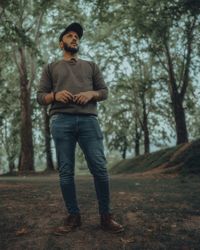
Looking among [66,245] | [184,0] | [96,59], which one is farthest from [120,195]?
[96,59]

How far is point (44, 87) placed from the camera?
5.31 meters

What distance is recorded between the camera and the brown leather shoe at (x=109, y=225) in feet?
16.7

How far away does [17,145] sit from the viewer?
45.4 metres

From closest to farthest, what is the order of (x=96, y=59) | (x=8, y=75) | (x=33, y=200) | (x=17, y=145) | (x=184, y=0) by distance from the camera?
(x=33, y=200) < (x=184, y=0) < (x=96, y=59) < (x=8, y=75) < (x=17, y=145)

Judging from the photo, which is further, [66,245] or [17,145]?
[17,145]

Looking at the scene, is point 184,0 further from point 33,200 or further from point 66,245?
point 66,245

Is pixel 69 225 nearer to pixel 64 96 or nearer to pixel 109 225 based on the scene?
pixel 109 225

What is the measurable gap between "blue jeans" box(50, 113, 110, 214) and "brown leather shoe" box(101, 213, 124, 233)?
7cm

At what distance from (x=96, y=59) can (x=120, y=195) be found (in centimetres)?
2603

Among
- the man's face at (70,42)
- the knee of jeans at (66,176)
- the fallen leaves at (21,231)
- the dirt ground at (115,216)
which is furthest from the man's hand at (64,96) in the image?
the fallen leaves at (21,231)

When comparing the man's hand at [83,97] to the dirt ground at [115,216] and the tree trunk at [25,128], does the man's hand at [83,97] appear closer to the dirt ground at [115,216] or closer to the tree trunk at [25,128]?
the dirt ground at [115,216]

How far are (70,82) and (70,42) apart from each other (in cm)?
55

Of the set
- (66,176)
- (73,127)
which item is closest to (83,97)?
(73,127)

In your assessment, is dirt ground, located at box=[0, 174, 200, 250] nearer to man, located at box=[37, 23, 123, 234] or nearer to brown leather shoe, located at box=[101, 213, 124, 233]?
brown leather shoe, located at box=[101, 213, 124, 233]
